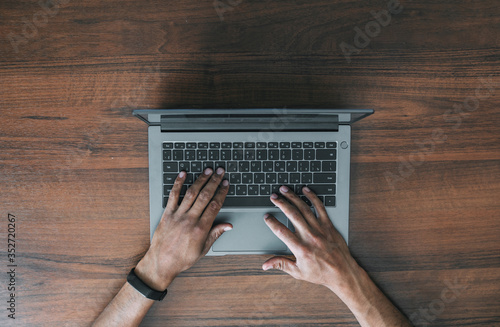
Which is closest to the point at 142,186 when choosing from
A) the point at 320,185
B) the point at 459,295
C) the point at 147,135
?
the point at 147,135

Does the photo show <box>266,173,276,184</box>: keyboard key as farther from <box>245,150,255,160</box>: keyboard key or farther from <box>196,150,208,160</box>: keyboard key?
<box>196,150,208,160</box>: keyboard key

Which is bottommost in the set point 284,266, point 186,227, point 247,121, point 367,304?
point 367,304

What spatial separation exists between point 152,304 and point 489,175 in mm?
1054

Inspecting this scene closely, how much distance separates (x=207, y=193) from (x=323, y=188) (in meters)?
0.32

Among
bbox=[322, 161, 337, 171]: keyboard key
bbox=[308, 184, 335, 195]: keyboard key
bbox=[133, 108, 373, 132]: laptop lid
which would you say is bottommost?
bbox=[308, 184, 335, 195]: keyboard key

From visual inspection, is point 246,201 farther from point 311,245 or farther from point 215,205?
point 311,245

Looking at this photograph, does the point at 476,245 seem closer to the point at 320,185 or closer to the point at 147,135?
the point at 320,185

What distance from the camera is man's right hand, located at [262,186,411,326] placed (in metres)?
0.89

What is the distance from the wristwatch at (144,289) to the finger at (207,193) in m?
0.24

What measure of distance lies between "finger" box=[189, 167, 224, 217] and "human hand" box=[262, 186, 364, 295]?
0.52ft

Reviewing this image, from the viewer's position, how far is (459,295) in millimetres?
958

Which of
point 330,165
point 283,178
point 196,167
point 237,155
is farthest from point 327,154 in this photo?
point 196,167

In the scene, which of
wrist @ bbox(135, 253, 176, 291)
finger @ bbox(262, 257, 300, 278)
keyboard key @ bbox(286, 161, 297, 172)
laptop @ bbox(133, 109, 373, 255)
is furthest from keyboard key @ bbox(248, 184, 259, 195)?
wrist @ bbox(135, 253, 176, 291)

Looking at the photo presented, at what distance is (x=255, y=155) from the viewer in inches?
34.8
